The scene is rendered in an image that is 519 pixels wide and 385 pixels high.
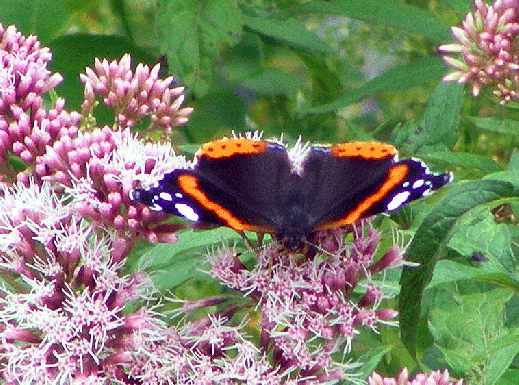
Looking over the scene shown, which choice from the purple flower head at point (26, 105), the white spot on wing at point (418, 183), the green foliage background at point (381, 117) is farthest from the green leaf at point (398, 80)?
the white spot on wing at point (418, 183)

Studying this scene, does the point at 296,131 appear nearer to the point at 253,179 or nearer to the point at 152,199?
the point at 253,179

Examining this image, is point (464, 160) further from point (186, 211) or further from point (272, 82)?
point (272, 82)

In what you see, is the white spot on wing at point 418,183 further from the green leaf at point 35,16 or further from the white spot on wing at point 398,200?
the green leaf at point 35,16

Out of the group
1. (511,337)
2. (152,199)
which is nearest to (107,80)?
(152,199)

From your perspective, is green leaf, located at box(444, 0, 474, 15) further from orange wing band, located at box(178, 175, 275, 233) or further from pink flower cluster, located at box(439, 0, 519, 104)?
orange wing band, located at box(178, 175, 275, 233)

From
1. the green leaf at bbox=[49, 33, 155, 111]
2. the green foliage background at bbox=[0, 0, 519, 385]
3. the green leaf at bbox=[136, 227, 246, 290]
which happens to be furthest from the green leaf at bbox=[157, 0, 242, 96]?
the green leaf at bbox=[136, 227, 246, 290]

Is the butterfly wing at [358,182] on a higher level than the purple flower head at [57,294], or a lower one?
higher
